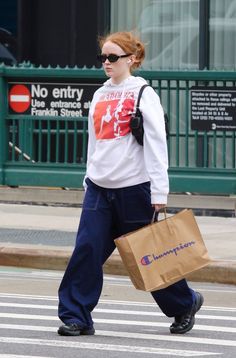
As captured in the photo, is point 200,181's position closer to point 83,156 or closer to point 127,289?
point 83,156

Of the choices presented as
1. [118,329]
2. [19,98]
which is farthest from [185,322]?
[19,98]

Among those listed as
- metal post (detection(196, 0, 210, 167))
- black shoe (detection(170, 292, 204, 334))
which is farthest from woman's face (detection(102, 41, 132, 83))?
metal post (detection(196, 0, 210, 167))

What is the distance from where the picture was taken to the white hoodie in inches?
321

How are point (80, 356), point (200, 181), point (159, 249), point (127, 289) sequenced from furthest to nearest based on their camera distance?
point (200, 181)
point (127, 289)
point (159, 249)
point (80, 356)

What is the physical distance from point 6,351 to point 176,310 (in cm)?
123

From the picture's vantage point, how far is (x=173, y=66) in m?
18.2

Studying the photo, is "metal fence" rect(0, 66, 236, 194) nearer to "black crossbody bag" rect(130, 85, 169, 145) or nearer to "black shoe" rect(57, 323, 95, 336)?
"black crossbody bag" rect(130, 85, 169, 145)

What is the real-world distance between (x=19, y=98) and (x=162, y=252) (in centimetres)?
825

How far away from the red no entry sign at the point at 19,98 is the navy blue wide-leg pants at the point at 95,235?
7.88 m

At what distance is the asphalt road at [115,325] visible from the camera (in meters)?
7.88

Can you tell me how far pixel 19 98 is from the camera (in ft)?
53.1

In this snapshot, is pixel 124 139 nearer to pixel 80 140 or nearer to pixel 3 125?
pixel 80 140

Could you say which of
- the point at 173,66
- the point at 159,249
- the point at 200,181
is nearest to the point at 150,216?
the point at 159,249

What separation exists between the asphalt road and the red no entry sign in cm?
481
